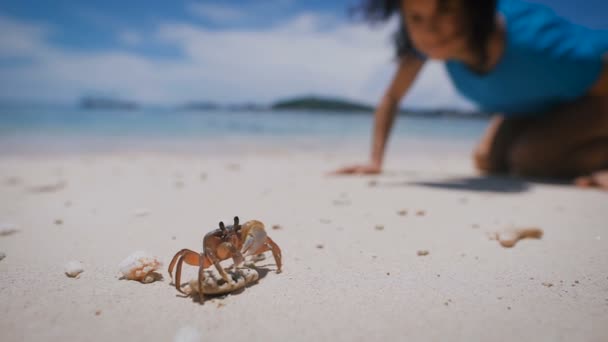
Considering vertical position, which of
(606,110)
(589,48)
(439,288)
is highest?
(589,48)

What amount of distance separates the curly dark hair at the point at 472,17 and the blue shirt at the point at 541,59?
0.26 metres

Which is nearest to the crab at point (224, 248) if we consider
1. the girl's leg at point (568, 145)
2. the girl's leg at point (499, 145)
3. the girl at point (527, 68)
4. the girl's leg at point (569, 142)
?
the girl at point (527, 68)

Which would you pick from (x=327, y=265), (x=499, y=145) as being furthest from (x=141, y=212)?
(x=499, y=145)

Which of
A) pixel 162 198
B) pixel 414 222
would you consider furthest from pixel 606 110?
pixel 162 198

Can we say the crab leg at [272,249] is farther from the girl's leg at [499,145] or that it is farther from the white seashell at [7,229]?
the girl's leg at [499,145]

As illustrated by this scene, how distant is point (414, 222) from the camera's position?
2.42 metres

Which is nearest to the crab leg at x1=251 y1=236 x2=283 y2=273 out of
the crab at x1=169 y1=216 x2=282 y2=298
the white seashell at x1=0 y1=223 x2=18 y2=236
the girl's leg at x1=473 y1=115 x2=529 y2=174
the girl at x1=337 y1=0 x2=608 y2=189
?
the crab at x1=169 y1=216 x2=282 y2=298

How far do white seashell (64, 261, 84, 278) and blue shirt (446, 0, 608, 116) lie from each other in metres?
3.91

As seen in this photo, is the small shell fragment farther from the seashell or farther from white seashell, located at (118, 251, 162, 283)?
white seashell, located at (118, 251, 162, 283)

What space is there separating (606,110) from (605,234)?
222cm

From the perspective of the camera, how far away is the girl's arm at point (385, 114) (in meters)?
4.30

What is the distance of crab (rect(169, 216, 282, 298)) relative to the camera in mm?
1422

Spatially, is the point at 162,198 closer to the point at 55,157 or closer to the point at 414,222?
the point at 414,222

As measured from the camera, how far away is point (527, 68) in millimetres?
3693
